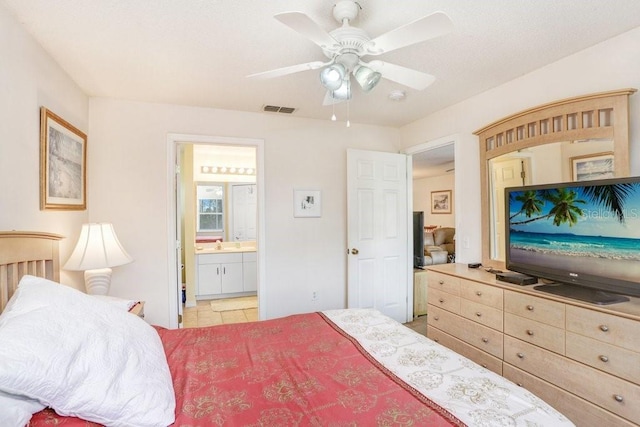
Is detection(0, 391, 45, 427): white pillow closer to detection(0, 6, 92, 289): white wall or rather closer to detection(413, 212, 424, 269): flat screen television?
detection(0, 6, 92, 289): white wall

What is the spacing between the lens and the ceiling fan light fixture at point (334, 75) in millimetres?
1696

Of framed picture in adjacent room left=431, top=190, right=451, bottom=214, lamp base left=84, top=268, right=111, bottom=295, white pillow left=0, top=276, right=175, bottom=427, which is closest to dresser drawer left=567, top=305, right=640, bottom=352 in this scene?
white pillow left=0, top=276, right=175, bottom=427

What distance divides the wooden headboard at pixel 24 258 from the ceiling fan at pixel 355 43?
146 cm

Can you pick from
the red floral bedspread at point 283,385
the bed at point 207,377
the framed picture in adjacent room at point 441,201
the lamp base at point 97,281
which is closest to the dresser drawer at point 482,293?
the bed at point 207,377

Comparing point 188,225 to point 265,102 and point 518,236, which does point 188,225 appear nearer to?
point 265,102

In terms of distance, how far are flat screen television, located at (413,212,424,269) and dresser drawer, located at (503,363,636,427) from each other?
2174mm

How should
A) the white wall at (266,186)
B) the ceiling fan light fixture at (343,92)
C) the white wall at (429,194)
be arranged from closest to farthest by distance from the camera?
the ceiling fan light fixture at (343,92) < the white wall at (266,186) < the white wall at (429,194)

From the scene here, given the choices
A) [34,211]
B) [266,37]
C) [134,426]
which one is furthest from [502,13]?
[34,211]

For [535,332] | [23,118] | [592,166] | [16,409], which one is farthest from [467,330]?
[23,118]

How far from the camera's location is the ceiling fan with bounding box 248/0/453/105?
1324 mm

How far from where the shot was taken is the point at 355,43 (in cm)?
160

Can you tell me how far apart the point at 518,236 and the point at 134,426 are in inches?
97.5

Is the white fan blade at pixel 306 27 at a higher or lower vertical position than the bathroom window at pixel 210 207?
higher

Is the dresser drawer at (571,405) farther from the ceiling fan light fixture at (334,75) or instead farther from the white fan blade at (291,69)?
the white fan blade at (291,69)
